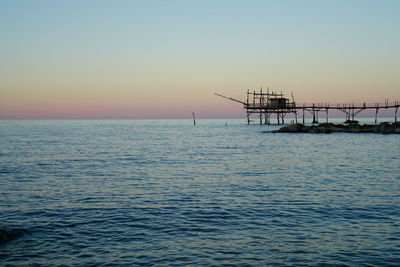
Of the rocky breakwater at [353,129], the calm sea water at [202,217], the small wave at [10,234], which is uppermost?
the rocky breakwater at [353,129]

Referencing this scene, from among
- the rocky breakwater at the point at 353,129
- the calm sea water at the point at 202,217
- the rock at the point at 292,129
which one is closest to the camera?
the calm sea water at the point at 202,217

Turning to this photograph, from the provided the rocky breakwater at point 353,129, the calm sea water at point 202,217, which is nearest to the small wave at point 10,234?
the calm sea water at point 202,217

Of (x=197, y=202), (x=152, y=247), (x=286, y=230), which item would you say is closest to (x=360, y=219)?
(x=286, y=230)

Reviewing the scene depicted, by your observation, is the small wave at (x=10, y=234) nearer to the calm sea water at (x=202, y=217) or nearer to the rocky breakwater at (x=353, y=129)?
the calm sea water at (x=202, y=217)

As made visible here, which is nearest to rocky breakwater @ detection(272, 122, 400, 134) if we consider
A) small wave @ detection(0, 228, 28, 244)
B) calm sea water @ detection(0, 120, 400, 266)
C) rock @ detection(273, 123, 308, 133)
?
rock @ detection(273, 123, 308, 133)

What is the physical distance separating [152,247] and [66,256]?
6.46 feet

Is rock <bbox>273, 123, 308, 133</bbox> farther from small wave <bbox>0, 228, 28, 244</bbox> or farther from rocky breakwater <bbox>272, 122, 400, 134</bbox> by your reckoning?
small wave <bbox>0, 228, 28, 244</bbox>

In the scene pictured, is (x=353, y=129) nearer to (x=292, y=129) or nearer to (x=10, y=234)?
(x=292, y=129)

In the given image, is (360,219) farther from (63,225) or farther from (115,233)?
(63,225)

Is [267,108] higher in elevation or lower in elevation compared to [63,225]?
higher

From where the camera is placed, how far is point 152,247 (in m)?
8.52

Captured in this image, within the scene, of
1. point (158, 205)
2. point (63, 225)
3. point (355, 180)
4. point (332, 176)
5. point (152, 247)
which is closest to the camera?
point (152, 247)

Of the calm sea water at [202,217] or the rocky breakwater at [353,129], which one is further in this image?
the rocky breakwater at [353,129]

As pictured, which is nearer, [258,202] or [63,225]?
[63,225]
